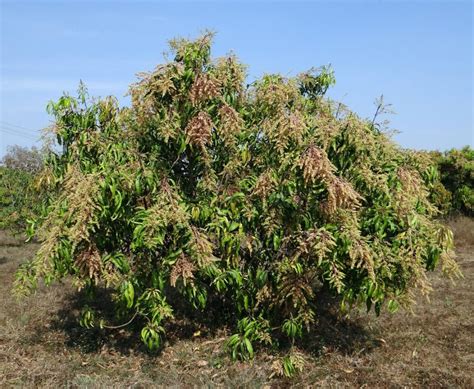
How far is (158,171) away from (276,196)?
1.24 metres

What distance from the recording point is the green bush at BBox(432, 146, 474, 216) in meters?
14.1

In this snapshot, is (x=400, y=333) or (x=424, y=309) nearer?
(x=400, y=333)

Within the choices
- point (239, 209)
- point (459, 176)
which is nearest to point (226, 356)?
point (239, 209)

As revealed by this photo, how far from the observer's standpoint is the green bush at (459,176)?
46.2 feet

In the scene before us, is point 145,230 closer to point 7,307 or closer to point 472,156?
point 7,307

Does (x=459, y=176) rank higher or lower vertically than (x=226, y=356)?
higher

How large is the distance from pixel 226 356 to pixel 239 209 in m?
1.71

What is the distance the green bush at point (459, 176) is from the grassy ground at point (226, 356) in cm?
764

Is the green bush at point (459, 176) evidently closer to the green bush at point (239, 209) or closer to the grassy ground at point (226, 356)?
the grassy ground at point (226, 356)

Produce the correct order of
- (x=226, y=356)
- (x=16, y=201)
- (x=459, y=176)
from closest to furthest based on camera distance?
(x=226, y=356), (x=459, y=176), (x=16, y=201)

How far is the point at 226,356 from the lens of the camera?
541 cm

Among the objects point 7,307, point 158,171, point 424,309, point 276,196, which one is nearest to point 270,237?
point 276,196

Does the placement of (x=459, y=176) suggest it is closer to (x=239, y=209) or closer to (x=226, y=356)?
(x=226, y=356)

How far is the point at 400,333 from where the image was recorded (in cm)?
612
